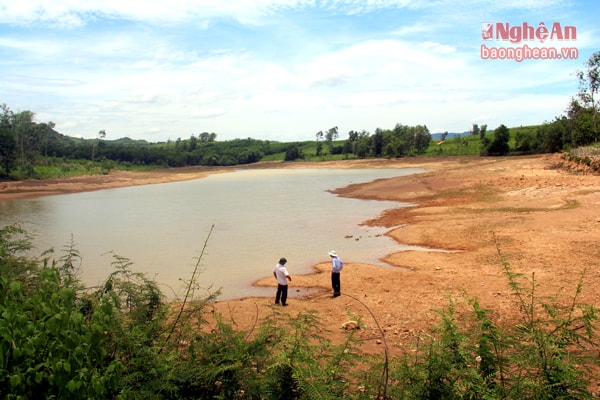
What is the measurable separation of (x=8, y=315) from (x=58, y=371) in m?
0.59

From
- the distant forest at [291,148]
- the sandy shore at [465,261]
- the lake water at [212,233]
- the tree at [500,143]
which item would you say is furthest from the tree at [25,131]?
the tree at [500,143]

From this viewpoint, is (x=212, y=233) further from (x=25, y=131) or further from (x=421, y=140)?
(x=421, y=140)

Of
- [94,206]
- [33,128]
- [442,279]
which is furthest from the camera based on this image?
[33,128]

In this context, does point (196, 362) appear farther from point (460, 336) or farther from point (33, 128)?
point (33, 128)

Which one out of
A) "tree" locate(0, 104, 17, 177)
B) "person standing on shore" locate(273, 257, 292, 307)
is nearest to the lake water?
"person standing on shore" locate(273, 257, 292, 307)

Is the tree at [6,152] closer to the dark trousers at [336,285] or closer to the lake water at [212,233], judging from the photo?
the lake water at [212,233]

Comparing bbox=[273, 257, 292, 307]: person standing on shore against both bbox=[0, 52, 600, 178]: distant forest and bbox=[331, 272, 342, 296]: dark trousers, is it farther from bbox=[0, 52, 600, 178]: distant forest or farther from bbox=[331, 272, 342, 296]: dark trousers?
bbox=[0, 52, 600, 178]: distant forest

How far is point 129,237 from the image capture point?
995 inches

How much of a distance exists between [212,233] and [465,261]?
15.1 m

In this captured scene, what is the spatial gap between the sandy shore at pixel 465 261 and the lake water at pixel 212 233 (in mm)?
1407

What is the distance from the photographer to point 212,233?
25.6 metres

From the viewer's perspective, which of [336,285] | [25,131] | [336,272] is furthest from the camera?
[25,131]

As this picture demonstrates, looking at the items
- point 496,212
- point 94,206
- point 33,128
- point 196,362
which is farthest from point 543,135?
point 33,128

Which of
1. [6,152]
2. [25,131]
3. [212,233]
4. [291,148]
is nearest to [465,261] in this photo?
[212,233]
